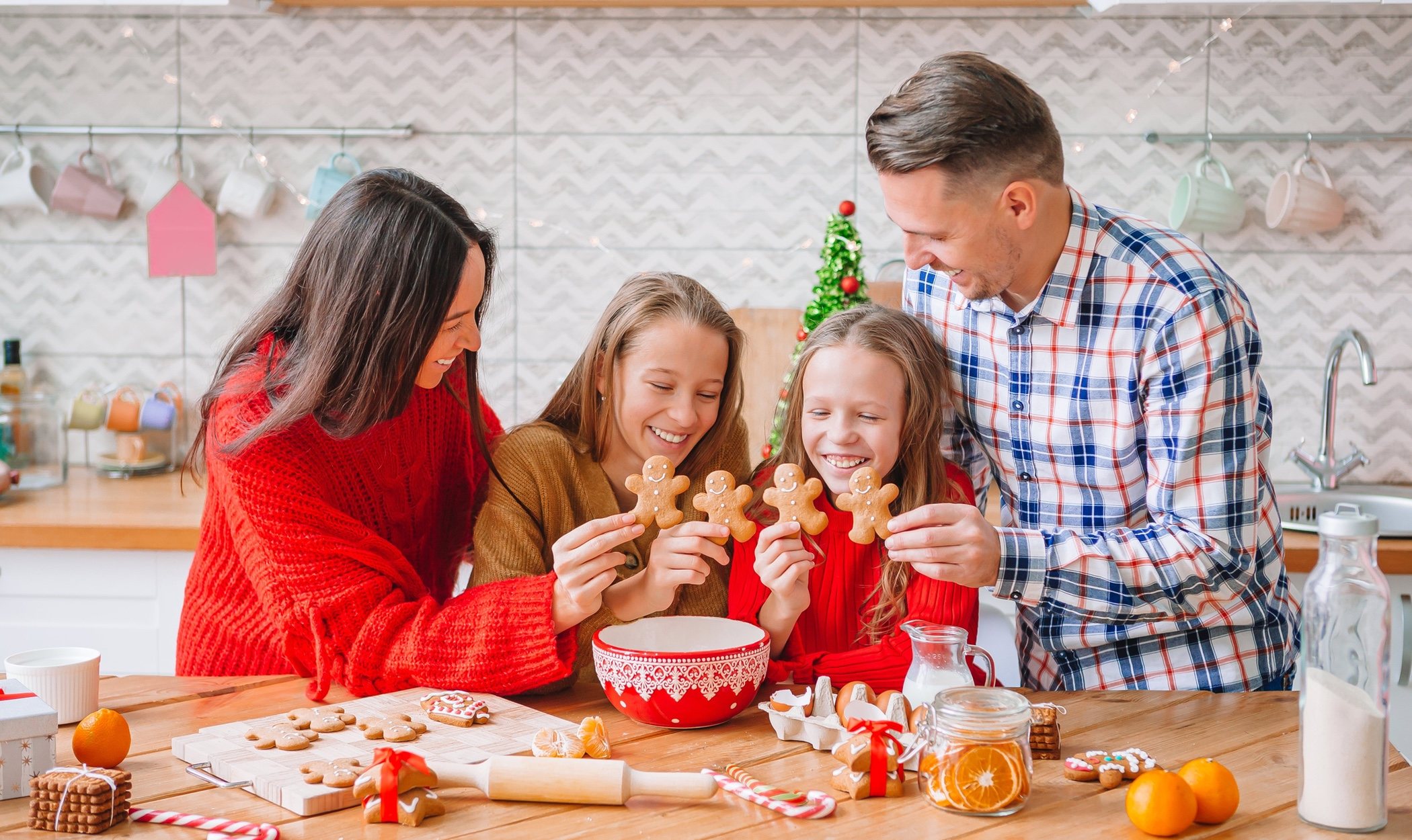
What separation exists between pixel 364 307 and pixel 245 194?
177 centimetres

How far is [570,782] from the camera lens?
123cm

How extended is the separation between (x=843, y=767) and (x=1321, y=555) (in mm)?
514

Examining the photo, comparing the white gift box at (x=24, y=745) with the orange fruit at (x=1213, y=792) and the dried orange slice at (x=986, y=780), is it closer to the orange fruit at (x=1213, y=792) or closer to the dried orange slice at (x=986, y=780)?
the dried orange slice at (x=986, y=780)

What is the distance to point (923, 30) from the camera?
3066 mm

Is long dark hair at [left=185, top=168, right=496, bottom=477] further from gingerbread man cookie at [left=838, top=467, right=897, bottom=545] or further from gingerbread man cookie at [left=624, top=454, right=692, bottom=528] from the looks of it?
gingerbread man cookie at [left=838, top=467, right=897, bottom=545]

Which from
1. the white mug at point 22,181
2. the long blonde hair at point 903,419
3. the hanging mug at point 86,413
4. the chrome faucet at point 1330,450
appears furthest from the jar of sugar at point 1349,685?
the white mug at point 22,181

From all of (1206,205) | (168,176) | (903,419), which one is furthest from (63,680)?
(1206,205)

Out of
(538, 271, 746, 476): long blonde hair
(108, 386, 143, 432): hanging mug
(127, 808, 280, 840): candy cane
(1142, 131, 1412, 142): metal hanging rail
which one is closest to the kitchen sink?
(1142, 131, 1412, 142): metal hanging rail

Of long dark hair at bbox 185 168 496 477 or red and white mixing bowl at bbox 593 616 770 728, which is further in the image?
long dark hair at bbox 185 168 496 477

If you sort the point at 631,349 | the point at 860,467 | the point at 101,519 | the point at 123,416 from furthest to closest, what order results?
1. the point at 123,416
2. the point at 101,519
3. the point at 631,349
4. the point at 860,467

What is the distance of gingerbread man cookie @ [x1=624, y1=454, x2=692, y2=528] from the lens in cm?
162

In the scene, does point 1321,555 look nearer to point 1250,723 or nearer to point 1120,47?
point 1250,723

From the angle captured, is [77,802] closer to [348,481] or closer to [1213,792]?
[348,481]

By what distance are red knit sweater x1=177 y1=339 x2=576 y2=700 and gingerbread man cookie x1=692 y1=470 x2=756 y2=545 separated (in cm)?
23
